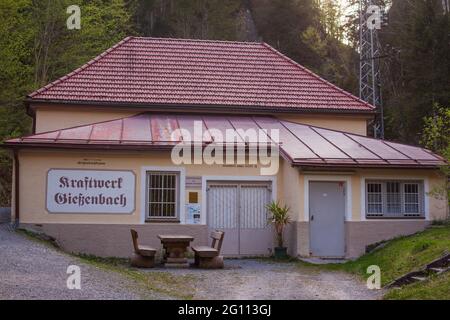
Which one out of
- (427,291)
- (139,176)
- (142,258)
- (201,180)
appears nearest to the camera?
(427,291)

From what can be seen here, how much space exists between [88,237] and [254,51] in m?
11.1

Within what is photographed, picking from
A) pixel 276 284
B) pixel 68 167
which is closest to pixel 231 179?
pixel 68 167

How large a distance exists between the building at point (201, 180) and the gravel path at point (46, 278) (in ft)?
8.73

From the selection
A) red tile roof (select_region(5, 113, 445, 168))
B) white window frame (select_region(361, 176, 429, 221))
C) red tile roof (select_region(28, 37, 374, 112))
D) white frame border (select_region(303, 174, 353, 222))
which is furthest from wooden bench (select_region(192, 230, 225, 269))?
red tile roof (select_region(28, 37, 374, 112))

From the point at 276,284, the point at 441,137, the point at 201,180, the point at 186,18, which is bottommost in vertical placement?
the point at 276,284

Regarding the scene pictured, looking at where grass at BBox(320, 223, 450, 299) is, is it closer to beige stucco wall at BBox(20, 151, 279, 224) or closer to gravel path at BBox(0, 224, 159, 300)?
gravel path at BBox(0, 224, 159, 300)

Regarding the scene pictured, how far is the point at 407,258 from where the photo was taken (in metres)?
14.3

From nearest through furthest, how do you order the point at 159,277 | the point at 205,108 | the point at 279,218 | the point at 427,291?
1. the point at 427,291
2. the point at 159,277
3. the point at 279,218
4. the point at 205,108

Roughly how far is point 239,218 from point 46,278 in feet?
27.5

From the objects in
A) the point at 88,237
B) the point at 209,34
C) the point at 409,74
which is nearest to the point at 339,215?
the point at 88,237

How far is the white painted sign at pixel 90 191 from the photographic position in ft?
57.1

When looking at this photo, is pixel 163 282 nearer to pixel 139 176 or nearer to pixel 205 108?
pixel 139 176
